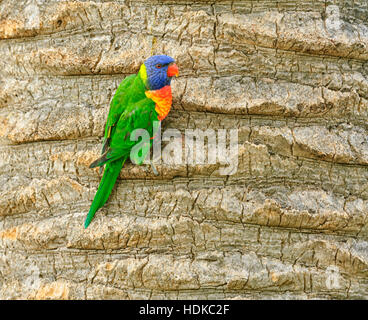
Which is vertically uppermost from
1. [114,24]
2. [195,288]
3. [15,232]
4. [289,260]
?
[114,24]

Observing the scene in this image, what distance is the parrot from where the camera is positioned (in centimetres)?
245

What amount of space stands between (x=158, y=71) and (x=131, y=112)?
1.11ft

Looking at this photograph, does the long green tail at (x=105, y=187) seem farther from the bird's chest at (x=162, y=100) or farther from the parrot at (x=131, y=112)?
the bird's chest at (x=162, y=100)

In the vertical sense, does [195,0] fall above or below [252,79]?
above

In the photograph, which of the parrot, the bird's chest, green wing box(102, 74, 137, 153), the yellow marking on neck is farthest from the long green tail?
the yellow marking on neck

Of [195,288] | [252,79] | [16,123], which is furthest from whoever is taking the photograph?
[16,123]

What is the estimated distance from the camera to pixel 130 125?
109 inches

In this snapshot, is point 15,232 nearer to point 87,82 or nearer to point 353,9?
point 87,82

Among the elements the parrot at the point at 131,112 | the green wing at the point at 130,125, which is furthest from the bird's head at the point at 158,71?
the green wing at the point at 130,125

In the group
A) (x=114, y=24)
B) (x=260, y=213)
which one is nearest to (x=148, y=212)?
(x=260, y=213)

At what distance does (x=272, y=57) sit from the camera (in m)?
2.49

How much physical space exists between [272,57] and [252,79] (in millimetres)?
175

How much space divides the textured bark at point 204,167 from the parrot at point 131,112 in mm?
59

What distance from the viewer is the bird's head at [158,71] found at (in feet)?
8.22
